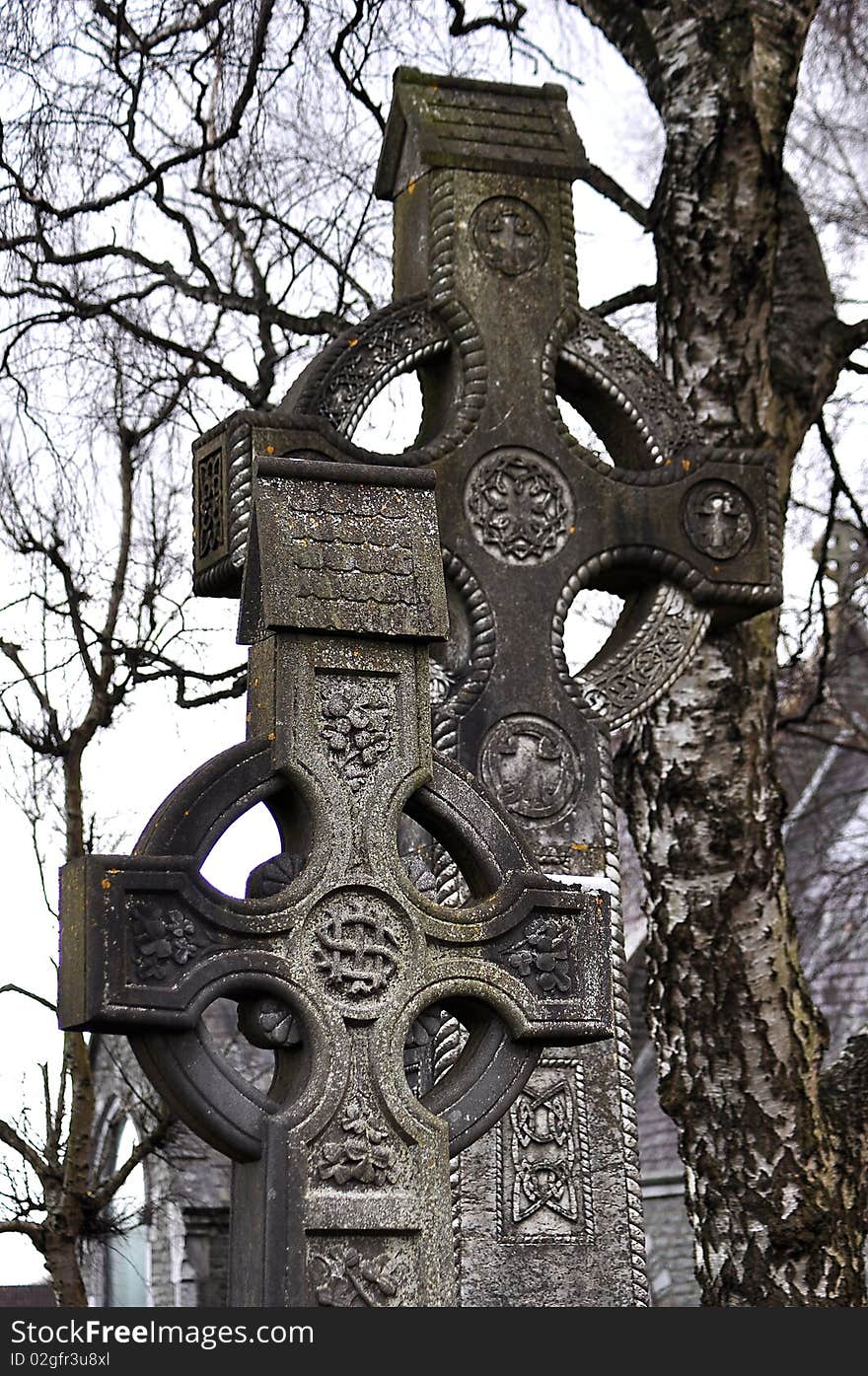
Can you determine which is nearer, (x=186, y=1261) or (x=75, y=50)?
(x=75, y=50)

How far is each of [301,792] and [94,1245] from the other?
19.1ft

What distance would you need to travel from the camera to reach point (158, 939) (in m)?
3.93

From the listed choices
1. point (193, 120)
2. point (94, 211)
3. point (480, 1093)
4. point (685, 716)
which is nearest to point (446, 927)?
point (480, 1093)

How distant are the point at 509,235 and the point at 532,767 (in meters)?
1.44

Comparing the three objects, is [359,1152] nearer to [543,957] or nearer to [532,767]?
[543,957]

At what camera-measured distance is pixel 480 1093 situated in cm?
416

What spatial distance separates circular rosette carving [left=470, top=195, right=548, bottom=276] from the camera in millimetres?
6270

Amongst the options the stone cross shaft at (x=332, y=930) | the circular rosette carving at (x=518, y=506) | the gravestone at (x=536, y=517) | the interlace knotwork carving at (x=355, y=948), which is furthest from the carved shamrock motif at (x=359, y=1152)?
the circular rosette carving at (x=518, y=506)

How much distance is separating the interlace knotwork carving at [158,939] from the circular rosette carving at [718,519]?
2765mm

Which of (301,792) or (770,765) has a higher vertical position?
(770,765)

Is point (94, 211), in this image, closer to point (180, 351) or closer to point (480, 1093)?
point (180, 351)

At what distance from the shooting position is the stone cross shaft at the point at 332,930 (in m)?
3.89

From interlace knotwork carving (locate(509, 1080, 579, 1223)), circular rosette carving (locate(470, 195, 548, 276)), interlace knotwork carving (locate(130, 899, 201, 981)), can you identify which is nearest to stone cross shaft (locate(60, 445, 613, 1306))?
interlace knotwork carving (locate(130, 899, 201, 981))

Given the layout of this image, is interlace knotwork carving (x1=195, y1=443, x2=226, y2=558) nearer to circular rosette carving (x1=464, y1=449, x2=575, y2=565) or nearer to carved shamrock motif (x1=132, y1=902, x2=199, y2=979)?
circular rosette carving (x1=464, y1=449, x2=575, y2=565)
